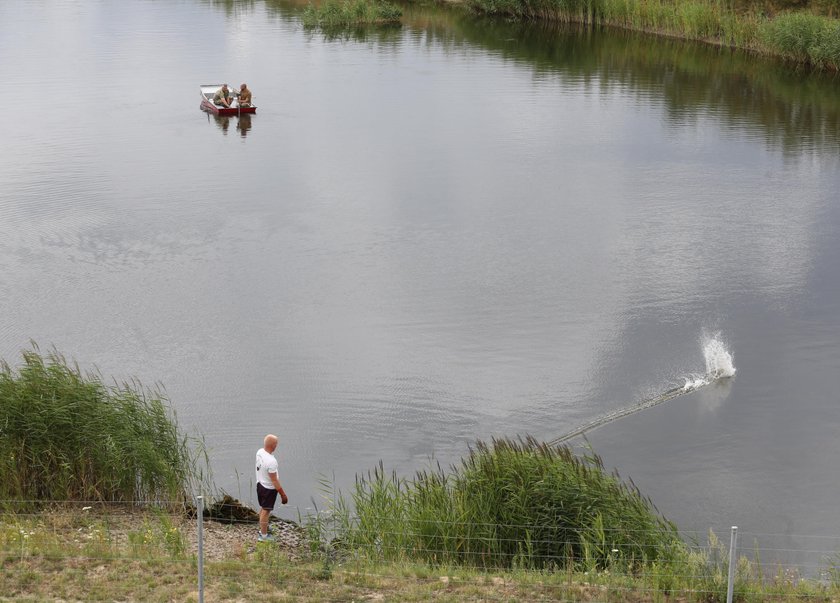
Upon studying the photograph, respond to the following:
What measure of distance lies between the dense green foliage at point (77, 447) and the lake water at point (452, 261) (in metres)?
1.71

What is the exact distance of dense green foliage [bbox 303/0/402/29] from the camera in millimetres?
59750

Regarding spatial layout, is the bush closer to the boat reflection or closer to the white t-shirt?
the boat reflection

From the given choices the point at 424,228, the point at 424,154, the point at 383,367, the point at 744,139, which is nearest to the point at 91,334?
the point at 383,367

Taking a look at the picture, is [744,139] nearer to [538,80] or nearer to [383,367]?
[538,80]

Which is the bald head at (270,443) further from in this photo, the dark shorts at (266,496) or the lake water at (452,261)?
the lake water at (452,261)

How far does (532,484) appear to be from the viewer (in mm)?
13523

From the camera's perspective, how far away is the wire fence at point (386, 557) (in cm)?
1140

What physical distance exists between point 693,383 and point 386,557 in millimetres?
8688

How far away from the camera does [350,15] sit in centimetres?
5959

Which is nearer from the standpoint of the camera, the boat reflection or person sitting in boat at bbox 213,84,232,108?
the boat reflection

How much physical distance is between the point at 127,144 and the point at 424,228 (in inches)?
529

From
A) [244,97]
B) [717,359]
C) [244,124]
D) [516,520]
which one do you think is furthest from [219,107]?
[516,520]

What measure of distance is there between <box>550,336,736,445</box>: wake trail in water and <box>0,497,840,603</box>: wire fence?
3.61 meters

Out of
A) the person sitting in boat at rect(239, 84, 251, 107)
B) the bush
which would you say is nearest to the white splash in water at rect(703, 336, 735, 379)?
the person sitting in boat at rect(239, 84, 251, 107)
